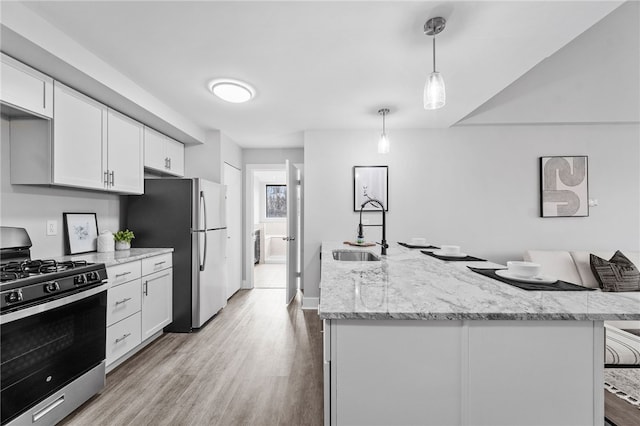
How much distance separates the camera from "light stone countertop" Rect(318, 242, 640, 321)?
101 cm

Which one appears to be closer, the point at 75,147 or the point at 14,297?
the point at 14,297

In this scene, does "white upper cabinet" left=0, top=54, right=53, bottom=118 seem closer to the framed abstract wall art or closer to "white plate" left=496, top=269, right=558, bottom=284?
"white plate" left=496, top=269, right=558, bottom=284

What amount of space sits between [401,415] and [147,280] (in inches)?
95.6

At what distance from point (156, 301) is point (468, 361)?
107 inches

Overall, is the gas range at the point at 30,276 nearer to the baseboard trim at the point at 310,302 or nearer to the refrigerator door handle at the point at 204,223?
the refrigerator door handle at the point at 204,223

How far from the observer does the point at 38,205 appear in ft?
7.21

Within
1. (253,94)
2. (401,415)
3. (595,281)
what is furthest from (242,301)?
(595,281)

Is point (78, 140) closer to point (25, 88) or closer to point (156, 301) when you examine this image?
point (25, 88)

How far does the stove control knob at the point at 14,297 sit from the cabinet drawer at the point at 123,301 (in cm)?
76

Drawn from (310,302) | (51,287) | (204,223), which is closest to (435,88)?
(51,287)

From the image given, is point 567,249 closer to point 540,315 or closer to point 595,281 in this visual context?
point 595,281

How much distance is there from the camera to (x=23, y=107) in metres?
1.78

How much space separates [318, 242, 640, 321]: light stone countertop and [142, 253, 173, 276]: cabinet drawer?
1.87 metres

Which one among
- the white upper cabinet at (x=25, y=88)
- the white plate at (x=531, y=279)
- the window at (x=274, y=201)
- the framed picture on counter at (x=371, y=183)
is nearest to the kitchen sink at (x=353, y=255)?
the framed picture on counter at (x=371, y=183)
